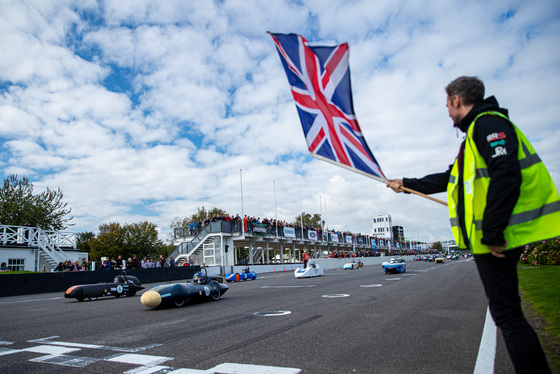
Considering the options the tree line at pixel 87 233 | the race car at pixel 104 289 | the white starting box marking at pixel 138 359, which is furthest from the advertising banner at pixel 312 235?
the white starting box marking at pixel 138 359

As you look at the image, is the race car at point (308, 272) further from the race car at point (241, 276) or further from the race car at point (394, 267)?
the race car at point (394, 267)

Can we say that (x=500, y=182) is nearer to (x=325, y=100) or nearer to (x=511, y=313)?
(x=511, y=313)

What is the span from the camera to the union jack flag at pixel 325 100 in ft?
14.4

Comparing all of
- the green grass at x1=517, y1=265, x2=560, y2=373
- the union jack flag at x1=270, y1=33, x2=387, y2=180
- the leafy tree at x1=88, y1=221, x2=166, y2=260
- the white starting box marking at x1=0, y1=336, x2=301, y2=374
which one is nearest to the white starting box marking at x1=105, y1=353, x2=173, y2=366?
the white starting box marking at x1=0, y1=336, x2=301, y2=374

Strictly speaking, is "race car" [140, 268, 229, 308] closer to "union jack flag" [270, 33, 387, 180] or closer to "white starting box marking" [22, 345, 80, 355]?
"white starting box marking" [22, 345, 80, 355]

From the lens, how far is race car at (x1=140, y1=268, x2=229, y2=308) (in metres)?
9.56

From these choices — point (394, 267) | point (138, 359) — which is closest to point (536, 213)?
point (138, 359)

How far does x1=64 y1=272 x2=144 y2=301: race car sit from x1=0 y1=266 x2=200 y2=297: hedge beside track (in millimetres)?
7696

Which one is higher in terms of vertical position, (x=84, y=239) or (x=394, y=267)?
(x=84, y=239)

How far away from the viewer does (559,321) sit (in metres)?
5.50

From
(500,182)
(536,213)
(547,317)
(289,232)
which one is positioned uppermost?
(289,232)

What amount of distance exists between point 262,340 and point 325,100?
3369 mm

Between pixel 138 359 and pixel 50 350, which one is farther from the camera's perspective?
pixel 50 350

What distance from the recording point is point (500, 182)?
2.48 metres
